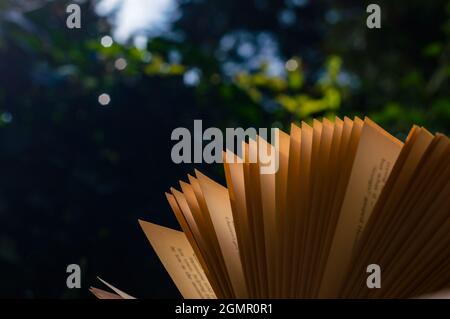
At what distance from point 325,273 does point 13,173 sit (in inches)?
62.8

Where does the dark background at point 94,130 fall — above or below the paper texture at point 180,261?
above

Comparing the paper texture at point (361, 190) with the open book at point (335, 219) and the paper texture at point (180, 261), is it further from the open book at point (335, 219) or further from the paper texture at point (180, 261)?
the paper texture at point (180, 261)

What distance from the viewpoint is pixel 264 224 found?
514mm

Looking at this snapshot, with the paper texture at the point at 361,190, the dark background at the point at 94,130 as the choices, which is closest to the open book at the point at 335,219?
the paper texture at the point at 361,190

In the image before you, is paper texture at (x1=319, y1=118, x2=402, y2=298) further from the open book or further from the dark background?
the dark background

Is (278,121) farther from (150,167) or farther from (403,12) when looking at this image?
(403,12)

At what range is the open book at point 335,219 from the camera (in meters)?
0.48

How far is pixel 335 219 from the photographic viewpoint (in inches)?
19.8

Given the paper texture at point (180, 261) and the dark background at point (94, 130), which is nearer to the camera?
the paper texture at point (180, 261)

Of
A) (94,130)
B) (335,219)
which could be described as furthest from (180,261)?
(94,130)

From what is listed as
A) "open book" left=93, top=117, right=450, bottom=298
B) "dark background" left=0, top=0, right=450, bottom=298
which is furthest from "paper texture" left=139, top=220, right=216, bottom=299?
"dark background" left=0, top=0, right=450, bottom=298

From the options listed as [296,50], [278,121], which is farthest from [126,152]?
[296,50]

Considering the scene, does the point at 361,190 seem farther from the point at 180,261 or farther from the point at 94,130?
the point at 94,130

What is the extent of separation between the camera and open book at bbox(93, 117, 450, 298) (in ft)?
1.58
